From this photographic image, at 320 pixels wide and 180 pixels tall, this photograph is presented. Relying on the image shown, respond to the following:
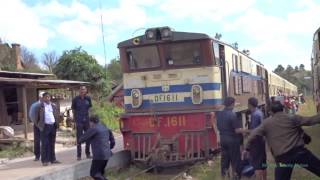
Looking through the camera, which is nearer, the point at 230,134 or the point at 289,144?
the point at 289,144

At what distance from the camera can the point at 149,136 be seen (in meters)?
14.3

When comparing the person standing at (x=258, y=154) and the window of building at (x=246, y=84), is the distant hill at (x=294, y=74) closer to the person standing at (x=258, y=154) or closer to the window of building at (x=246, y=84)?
the window of building at (x=246, y=84)

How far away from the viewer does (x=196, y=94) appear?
46.7ft

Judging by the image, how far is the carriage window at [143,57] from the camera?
14688 millimetres

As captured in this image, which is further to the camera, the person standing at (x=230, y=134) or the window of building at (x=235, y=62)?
the window of building at (x=235, y=62)

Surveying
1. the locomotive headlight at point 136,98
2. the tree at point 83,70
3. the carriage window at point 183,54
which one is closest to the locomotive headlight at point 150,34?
the carriage window at point 183,54

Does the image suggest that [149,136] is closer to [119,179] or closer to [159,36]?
[119,179]

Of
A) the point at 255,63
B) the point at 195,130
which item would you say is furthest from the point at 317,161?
the point at 255,63

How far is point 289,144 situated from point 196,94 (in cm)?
628

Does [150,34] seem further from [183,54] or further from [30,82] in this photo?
[30,82]

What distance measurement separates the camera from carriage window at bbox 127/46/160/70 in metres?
14.7

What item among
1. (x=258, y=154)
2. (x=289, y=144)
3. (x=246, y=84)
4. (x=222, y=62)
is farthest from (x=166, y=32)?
(x=289, y=144)

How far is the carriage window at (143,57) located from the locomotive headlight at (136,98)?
0.63 meters

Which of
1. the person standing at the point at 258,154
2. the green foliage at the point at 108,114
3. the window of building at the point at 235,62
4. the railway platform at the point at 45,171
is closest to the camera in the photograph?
the person standing at the point at 258,154
